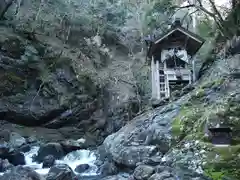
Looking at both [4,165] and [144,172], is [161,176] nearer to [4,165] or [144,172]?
[144,172]

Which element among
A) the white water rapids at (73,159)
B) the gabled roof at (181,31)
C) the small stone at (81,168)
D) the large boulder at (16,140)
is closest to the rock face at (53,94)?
the large boulder at (16,140)

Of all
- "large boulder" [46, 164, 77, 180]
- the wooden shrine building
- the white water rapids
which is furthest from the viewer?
the wooden shrine building

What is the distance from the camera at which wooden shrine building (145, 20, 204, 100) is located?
50.0ft

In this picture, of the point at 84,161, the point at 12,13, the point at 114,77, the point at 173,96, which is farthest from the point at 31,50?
the point at 173,96

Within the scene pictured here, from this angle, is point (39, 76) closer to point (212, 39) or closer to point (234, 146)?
point (212, 39)

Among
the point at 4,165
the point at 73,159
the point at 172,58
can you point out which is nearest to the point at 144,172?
the point at 4,165

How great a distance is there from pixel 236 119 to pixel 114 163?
16.6ft

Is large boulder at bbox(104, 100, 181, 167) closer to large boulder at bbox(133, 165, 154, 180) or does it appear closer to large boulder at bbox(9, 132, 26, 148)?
large boulder at bbox(133, 165, 154, 180)

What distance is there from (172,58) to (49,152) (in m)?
8.37

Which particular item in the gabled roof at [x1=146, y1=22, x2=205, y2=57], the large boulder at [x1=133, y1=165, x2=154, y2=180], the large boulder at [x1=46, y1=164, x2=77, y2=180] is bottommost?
the large boulder at [x1=46, y1=164, x2=77, y2=180]

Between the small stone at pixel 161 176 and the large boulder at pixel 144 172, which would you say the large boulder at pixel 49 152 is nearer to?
the large boulder at pixel 144 172

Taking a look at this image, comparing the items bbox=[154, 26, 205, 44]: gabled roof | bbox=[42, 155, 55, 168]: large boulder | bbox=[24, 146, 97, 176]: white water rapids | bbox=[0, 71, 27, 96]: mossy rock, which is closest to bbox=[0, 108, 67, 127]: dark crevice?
bbox=[0, 71, 27, 96]: mossy rock

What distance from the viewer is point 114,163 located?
11047 mm

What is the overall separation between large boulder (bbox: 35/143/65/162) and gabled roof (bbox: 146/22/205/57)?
7.64m
